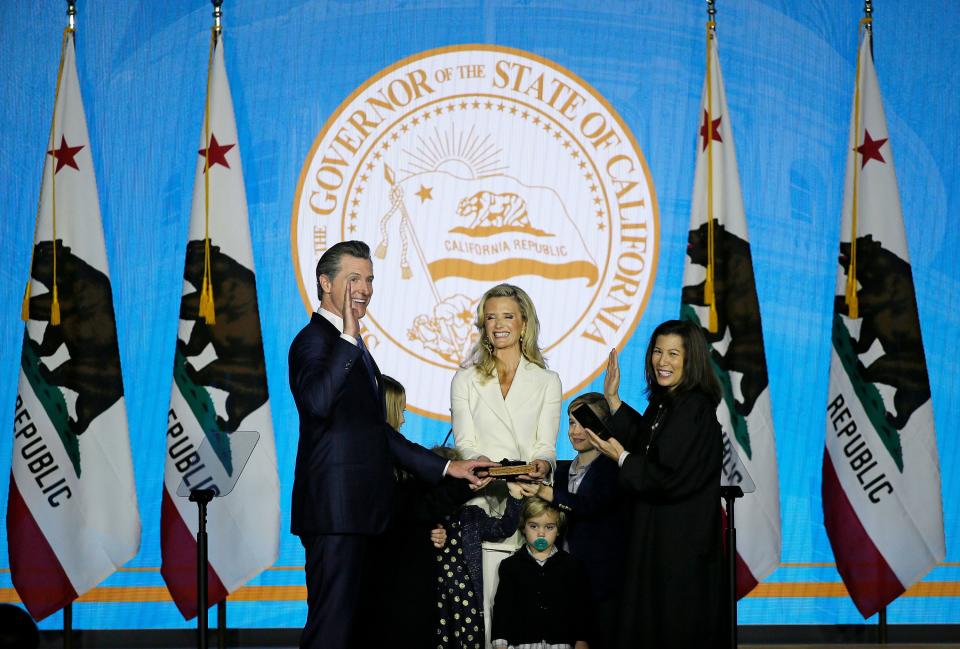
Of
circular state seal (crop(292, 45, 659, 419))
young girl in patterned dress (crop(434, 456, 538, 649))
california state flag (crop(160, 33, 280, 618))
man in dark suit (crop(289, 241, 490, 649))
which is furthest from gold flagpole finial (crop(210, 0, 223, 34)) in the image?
young girl in patterned dress (crop(434, 456, 538, 649))

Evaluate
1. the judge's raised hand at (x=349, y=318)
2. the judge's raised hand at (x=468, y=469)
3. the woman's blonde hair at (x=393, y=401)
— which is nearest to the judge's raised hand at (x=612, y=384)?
the judge's raised hand at (x=468, y=469)

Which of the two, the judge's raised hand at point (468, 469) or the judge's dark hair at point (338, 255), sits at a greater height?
the judge's dark hair at point (338, 255)

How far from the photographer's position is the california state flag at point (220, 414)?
15.3 feet

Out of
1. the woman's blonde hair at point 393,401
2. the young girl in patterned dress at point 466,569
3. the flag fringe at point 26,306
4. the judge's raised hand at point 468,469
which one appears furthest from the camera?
the flag fringe at point 26,306

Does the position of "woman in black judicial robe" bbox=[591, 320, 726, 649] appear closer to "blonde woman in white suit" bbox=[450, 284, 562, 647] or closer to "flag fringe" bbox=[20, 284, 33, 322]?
"blonde woman in white suit" bbox=[450, 284, 562, 647]

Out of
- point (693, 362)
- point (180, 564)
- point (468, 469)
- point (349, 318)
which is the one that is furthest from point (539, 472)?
point (180, 564)

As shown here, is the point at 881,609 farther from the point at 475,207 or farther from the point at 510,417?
the point at 475,207

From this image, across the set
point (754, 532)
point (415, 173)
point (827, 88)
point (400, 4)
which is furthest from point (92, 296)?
point (827, 88)

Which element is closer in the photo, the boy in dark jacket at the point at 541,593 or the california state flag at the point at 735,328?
the boy in dark jacket at the point at 541,593

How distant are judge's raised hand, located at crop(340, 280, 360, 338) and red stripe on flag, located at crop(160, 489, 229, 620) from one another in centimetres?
186

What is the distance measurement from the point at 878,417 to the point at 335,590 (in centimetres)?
267

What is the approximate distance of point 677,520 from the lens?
328 cm

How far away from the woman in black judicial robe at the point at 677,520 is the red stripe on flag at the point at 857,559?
1643mm

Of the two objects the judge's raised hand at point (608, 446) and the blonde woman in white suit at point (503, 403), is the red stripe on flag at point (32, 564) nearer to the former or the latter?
the blonde woman in white suit at point (503, 403)
